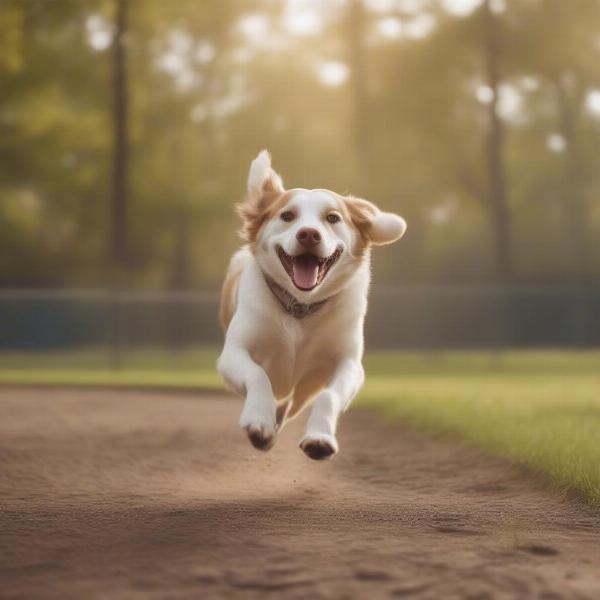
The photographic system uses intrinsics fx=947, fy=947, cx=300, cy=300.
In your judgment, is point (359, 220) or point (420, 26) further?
point (420, 26)

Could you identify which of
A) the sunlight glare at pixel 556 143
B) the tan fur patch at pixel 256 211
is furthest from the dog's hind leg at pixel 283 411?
the sunlight glare at pixel 556 143

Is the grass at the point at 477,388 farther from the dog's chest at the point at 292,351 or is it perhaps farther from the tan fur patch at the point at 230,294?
the tan fur patch at the point at 230,294

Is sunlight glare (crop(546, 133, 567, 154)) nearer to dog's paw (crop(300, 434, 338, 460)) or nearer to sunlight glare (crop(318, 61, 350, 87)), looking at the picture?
sunlight glare (crop(318, 61, 350, 87))

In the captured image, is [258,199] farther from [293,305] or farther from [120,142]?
[120,142]

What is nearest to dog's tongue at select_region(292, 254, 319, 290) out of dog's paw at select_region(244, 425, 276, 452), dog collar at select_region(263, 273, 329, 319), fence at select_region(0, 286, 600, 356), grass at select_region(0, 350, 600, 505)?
dog collar at select_region(263, 273, 329, 319)

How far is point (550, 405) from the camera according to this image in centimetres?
1059

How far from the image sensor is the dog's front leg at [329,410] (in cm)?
463

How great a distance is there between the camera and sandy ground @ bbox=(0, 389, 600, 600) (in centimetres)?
343

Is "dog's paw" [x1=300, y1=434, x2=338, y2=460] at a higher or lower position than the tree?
lower

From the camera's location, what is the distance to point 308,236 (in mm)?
4898

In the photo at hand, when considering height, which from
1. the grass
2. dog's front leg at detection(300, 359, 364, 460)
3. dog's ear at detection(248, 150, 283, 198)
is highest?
dog's ear at detection(248, 150, 283, 198)

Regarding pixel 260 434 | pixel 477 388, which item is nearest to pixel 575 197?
pixel 477 388

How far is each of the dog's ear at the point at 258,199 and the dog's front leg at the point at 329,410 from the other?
3.19 ft

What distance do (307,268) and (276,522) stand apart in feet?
4.40
